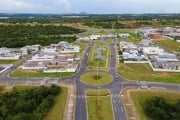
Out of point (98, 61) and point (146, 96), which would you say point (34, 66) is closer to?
point (98, 61)

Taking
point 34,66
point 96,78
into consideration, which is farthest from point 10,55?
point 96,78

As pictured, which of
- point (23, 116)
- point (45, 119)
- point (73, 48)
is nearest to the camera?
point (23, 116)

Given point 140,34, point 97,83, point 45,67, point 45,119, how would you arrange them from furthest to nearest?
1. point 140,34
2. point 45,67
3. point 97,83
4. point 45,119

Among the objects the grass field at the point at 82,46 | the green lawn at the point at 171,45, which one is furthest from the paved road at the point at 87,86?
the green lawn at the point at 171,45

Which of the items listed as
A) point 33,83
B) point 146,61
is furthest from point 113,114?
point 146,61

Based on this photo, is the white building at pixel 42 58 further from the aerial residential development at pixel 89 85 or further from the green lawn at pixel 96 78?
the green lawn at pixel 96 78

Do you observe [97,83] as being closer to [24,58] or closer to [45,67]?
[45,67]

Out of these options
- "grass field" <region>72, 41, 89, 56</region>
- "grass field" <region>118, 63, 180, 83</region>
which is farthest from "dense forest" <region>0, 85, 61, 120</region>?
"grass field" <region>72, 41, 89, 56</region>
